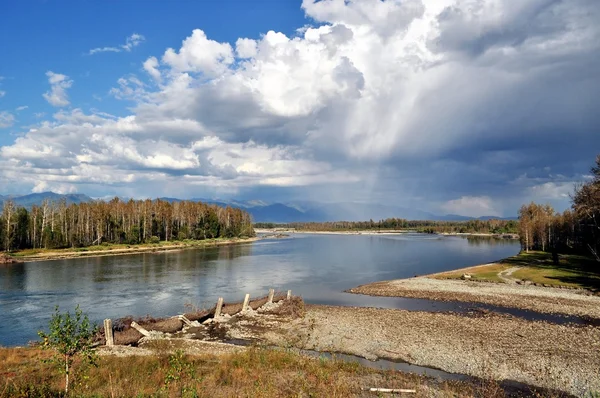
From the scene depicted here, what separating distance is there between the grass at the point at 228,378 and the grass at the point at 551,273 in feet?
140

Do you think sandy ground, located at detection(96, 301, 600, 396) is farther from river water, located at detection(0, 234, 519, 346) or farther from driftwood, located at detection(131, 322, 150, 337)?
river water, located at detection(0, 234, 519, 346)

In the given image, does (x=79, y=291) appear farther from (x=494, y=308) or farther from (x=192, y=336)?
(x=494, y=308)

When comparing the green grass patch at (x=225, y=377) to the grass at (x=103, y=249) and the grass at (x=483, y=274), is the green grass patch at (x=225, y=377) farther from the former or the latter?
the grass at (x=103, y=249)

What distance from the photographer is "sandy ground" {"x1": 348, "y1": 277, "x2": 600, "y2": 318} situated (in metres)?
40.2

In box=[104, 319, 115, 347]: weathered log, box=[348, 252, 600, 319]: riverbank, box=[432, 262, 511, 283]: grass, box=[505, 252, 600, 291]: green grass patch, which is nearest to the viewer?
box=[104, 319, 115, 347]: weathered log

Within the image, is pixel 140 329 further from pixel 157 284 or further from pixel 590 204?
pixel 590 204

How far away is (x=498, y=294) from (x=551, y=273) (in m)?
22.1

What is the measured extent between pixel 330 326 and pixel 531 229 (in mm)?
103639

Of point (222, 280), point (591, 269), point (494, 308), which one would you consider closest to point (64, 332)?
point (494, 308)

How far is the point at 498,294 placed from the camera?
47.7 meters

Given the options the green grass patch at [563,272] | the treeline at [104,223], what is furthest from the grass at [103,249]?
the green grass patch at [563,272]

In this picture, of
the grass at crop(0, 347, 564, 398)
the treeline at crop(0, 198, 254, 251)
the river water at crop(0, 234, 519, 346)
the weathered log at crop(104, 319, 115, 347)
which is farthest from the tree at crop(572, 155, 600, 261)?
the treeline at crop(0, 198, 254, 251)

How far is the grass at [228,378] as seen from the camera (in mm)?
16297

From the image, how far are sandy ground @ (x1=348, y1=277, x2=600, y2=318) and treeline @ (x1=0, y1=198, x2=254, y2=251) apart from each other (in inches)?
3737
